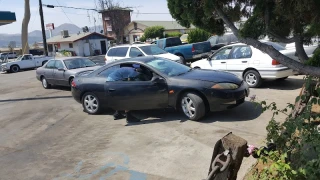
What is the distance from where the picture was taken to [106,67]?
26.6ft

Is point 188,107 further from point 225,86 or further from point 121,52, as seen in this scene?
point 121,52

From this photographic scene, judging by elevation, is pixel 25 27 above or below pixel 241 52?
above

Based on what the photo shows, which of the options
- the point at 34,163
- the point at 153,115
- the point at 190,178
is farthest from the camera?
the point at 153,115

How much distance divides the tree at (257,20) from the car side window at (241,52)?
5.93 m

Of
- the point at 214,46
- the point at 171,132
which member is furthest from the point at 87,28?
the point at 171,132

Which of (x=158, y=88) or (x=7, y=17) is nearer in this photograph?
(x=158, y=88)

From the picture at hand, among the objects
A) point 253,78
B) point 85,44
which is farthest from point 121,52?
point 85,44

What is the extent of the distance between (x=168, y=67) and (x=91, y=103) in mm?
2299

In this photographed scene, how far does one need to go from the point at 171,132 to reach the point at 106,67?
9.50ft

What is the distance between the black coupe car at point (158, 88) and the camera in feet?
21.9

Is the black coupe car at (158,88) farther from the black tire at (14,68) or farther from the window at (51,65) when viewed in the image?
the black tire at (14,68)

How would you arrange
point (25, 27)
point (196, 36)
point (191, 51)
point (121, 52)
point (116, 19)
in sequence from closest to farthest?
point (121, 52)
point (191, 51)
point (196, 36)
point (25, 27)
point (116, 19)

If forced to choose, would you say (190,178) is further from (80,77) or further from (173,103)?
(80,77)

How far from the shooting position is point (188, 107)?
6.82m
